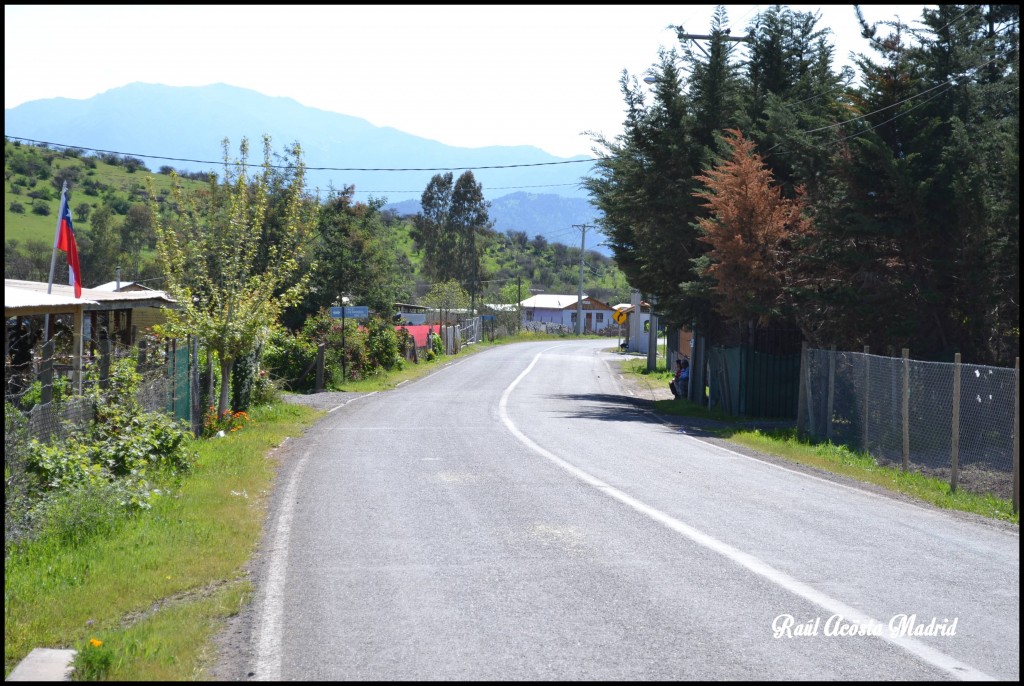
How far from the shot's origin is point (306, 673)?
525 cm

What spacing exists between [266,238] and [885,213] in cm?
1979

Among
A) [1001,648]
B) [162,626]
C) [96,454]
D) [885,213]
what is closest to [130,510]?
[96,454]

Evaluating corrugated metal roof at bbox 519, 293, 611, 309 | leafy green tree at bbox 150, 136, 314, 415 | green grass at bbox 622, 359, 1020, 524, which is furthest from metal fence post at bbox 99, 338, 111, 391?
corrugated metal roof at bbox 519, 293, 611, 309

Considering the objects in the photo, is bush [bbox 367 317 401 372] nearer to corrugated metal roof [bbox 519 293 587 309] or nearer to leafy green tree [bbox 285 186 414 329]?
leafy green tree [bbox 285 186 414 329]

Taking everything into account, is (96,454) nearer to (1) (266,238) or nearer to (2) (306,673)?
(2) (306,673)

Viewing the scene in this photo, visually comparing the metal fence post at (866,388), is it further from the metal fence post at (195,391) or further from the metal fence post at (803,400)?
the metal fence post at (195,391)

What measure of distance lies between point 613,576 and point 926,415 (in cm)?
904

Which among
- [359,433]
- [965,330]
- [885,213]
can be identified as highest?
[885,213]

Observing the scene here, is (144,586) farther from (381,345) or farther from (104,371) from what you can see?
(381,345)

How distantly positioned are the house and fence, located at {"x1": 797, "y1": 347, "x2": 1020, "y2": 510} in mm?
92965

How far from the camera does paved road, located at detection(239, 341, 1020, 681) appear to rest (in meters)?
5.45

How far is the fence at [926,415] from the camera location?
481 inches

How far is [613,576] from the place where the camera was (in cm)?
726

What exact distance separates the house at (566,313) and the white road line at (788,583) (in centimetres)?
9946
